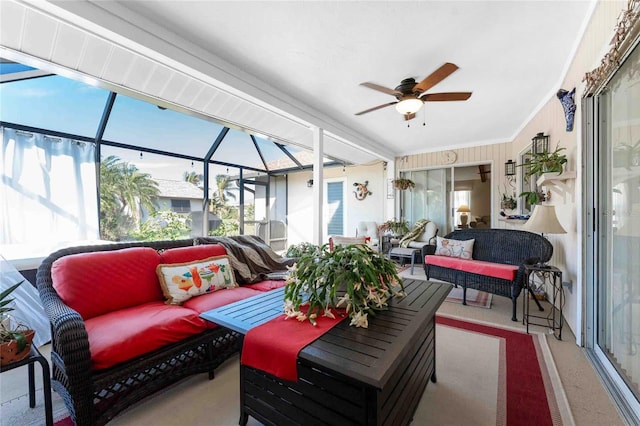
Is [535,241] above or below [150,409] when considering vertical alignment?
above

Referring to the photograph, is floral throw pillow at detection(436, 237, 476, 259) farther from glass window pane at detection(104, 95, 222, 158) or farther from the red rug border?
glass window pane at detection(104, 95, 222, 158)

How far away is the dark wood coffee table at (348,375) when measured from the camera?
1.02 metres

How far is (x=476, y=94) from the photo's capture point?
139 inches

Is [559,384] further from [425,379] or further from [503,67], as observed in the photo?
[503,67]

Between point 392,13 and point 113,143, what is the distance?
13.1 ft

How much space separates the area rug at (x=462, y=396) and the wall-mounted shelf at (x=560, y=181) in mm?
1576

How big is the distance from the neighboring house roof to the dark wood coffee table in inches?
146

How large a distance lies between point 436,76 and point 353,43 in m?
0.82

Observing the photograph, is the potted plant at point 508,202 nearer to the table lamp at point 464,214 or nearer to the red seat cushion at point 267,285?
the table lamp at point 464,214

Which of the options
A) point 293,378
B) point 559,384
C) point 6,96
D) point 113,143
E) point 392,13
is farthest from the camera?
point 113,143

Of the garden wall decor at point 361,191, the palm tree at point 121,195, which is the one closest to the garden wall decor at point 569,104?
the garden wall decor at point 361,191

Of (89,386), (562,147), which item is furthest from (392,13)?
(89,386)

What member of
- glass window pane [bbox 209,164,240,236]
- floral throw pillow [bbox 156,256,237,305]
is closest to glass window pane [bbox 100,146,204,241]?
glass window pane [bbox 209,164,240,236]

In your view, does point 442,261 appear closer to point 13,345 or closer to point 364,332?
point 364,332
